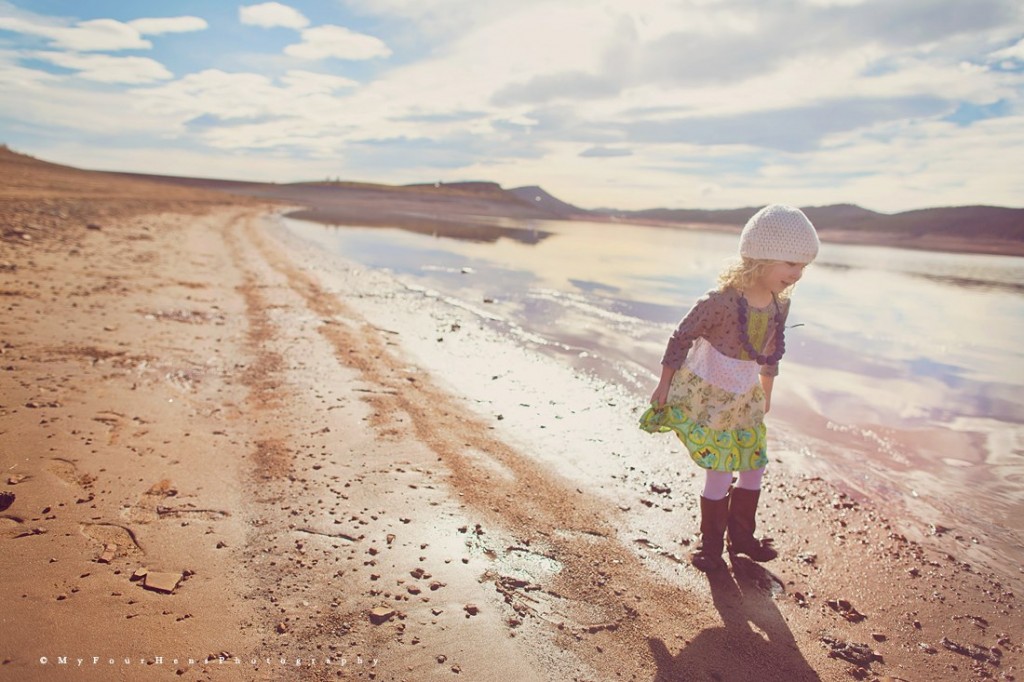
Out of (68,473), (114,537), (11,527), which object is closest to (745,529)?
(114,537)

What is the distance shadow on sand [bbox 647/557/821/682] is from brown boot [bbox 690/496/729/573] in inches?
4.4

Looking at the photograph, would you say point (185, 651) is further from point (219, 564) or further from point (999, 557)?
point (999, 557)

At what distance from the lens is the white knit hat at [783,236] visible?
2783mm

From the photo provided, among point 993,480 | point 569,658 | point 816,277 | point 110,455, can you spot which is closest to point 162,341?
point 110,455

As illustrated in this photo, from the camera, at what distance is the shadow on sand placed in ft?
7.33

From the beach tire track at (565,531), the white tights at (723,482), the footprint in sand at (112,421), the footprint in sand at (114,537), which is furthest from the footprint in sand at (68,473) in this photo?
the white tights at (723,482)

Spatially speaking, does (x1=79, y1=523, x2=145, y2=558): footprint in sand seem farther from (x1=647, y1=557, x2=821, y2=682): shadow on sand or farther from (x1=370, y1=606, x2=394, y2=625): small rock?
(x1=647, y1=557, x2=821, y2=682): shadow on sand

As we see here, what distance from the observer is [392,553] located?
2.73m

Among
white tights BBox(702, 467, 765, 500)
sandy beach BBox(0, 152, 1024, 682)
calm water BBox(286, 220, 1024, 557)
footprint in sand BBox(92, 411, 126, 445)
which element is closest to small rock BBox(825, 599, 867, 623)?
sandy beach BBox(0, 152, 1024, 682)

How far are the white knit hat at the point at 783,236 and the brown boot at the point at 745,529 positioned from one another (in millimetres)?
1277

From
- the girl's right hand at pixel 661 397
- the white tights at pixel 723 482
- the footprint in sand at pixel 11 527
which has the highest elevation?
the girl's right hand at pixel 661 397

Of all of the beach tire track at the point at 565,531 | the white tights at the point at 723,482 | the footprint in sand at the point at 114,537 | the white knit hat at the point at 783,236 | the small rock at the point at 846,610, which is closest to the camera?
the beach tire track at the point at 565,531

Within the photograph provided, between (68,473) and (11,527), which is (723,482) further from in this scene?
(68,473)

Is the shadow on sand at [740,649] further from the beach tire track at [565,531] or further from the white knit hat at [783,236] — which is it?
the white knit hat at [783,236]
